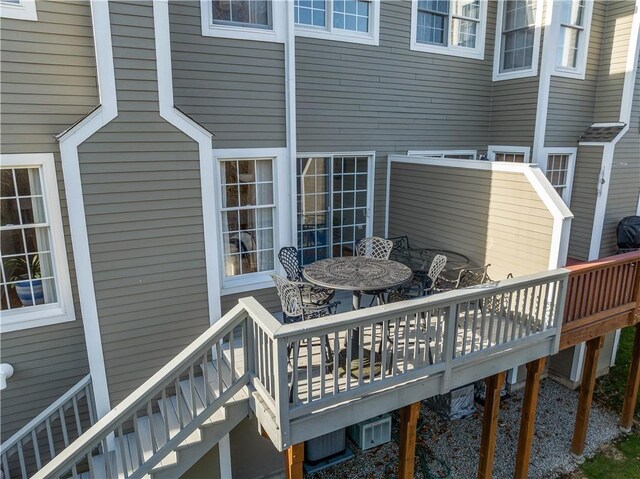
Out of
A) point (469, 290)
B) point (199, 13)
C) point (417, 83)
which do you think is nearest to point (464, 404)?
point (469, 290)

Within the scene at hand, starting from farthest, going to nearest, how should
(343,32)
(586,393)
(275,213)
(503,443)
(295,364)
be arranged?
(503,443) < (343,32) < (586,393) < (275,213) < (295,364)

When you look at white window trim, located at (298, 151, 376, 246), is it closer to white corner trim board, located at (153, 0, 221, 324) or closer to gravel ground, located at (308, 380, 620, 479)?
white corner trim board, located at (153, 0, 221, 324)

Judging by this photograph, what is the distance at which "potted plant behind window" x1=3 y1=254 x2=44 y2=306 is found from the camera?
14.6ft

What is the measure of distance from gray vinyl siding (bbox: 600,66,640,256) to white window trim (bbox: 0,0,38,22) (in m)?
9.08

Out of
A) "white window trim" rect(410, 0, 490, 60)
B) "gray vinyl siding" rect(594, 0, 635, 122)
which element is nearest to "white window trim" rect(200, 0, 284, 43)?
"white window trim" rect(410, 0, 490, 60)

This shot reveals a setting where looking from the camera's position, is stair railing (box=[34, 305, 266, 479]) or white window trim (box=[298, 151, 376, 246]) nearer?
stair railing (box=[34, 305, 266, 479])

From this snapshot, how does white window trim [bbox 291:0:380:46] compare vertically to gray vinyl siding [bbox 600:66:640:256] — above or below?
above

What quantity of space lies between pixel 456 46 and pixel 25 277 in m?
7.62

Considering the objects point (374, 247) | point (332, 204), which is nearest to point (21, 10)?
point (332, 204)

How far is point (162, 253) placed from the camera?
4.58 meters

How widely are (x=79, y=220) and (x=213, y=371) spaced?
2241 millimetres

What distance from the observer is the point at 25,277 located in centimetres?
452

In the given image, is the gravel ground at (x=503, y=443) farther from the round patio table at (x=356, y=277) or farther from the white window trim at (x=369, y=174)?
the white window trim at (x=369, y=174)

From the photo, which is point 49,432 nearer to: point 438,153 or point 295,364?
point 295,364
